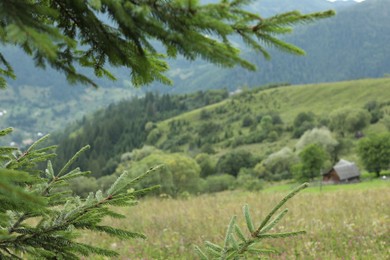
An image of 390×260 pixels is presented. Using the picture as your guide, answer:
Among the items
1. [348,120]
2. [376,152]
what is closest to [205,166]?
[348,120]

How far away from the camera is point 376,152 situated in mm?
66562

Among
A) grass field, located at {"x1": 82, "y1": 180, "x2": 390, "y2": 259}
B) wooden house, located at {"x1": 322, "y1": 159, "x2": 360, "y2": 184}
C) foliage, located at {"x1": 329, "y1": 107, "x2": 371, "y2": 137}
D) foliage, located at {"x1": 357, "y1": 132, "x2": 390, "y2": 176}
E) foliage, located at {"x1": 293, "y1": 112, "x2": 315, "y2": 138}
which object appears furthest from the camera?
foliage, located at {"x1": 293, "y1": 112, "x2": 315, "y2": 138}

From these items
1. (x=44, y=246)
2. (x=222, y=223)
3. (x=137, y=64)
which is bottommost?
(x=222, y=223)

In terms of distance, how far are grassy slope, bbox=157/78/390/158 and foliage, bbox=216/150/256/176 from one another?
24551 millimetres

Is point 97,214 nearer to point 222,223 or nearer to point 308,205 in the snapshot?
point 222,223

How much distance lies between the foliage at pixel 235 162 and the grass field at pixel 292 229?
87117 millimetres

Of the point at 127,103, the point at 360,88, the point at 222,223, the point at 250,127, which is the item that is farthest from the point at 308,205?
the point at 127,103

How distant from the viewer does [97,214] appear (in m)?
2.96

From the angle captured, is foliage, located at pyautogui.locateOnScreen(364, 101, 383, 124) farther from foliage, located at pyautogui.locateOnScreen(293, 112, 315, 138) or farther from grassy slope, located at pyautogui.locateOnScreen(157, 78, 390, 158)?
foliage, located at pyautogui.locateOnScreen(293, 112, 315, 138)

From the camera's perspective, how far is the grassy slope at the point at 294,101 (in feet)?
462

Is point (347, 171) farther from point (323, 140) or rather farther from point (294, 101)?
point (294, 101)

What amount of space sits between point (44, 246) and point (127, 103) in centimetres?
19403

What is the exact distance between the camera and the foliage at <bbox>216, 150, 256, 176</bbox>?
322ft

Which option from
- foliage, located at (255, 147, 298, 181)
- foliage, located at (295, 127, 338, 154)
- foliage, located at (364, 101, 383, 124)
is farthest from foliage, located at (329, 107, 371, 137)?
foliage, located at (255, 147, 298, 181)
